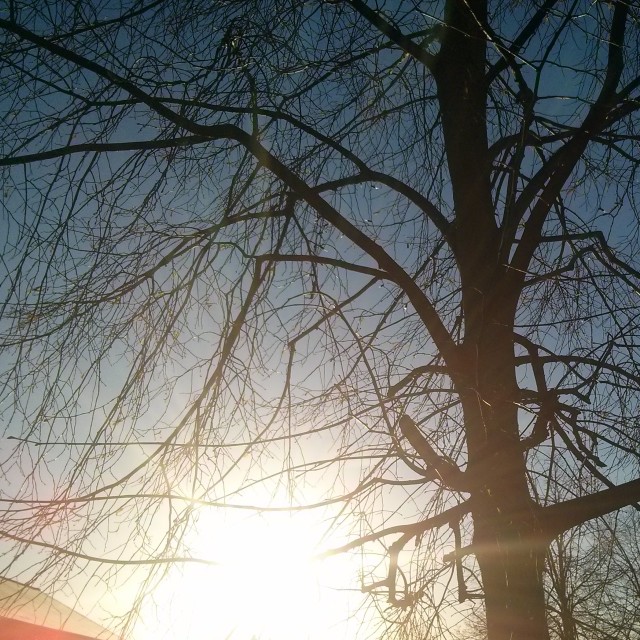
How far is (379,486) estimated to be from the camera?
9.48 ft

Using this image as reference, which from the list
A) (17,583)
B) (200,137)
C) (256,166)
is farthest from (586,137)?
(17,583)

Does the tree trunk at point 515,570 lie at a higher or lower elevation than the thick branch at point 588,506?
lower

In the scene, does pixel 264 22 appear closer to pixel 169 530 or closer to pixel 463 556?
pixel 169 530

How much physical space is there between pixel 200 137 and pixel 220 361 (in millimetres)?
916

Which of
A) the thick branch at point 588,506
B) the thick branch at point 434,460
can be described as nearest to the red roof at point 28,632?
the thick branch at point 434,460

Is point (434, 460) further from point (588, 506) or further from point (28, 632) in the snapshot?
point (28, 632)

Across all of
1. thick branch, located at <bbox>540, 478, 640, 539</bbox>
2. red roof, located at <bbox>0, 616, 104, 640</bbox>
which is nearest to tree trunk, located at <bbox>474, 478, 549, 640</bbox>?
thick branch, located at <bbox>540, 478, 640, 539</bbox>

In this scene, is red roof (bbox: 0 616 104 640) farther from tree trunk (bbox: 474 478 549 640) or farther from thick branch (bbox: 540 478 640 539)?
thick branch (bbox: 540 478 640 539)

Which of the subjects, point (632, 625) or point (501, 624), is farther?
point (632, 625)

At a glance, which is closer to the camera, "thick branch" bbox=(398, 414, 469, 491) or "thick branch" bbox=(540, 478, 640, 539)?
"thick branch" bbox=(540, 478, 640, 539)

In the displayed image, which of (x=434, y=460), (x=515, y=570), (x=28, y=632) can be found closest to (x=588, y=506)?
(x=515, y=570)

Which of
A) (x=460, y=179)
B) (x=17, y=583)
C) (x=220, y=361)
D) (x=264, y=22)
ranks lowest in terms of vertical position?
(x=17, y=583)

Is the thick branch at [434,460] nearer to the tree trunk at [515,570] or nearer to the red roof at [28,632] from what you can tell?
the tree trunk at [515,570]

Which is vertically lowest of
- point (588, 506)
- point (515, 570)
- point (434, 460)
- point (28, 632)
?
point (28, 632)
